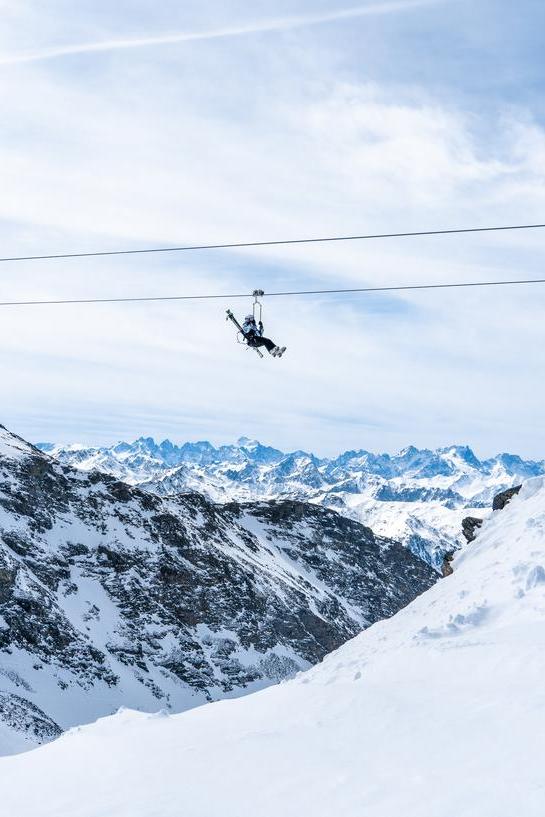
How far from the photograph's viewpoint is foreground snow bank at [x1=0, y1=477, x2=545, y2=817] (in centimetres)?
1092

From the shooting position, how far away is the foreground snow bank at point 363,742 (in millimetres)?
10922

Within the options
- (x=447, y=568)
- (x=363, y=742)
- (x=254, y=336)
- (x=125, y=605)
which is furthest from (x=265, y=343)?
(x=125, y=605)

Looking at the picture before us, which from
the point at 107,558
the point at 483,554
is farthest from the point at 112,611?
the point at 483,554

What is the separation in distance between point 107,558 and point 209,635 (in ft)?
82.7

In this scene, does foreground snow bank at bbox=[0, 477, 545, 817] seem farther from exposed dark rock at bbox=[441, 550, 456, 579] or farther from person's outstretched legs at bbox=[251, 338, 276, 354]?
person's outstretched legs at bbox=[251, 338, 276, 354]

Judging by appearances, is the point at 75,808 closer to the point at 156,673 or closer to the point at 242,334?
the point at 242,334

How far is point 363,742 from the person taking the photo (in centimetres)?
1348

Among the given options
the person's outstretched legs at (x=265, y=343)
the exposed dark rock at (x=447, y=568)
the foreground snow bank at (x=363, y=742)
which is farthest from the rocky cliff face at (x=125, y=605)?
the foreground snow bank at (x=363, y=742)

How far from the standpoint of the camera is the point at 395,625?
24312mm

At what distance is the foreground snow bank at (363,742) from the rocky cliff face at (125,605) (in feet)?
285

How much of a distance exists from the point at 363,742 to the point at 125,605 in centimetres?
13792

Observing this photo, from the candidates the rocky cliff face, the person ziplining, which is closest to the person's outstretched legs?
the person ziplining

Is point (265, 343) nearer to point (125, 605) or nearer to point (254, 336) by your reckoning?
point (254, 336)

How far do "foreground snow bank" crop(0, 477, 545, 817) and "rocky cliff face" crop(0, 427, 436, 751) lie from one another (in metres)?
86.8
